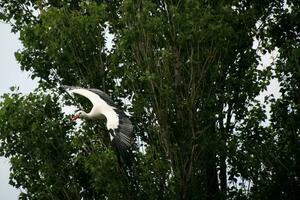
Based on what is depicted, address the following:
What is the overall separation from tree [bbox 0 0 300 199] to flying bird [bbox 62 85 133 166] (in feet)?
2.79

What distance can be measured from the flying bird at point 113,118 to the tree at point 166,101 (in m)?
0.85

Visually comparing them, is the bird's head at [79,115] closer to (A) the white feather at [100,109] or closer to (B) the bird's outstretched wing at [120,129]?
(A) the white feather at [100,109]

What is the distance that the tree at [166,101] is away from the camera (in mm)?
18938

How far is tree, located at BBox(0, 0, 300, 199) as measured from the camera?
18938mm

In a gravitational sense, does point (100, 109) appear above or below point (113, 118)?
above

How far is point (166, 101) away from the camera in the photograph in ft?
61.7

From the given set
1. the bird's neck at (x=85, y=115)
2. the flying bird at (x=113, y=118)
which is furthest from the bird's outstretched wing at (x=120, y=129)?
the bird's neck at (x=85, y=115)

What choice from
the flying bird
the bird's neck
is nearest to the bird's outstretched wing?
the flying bird

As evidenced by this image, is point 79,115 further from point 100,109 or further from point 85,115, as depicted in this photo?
point 100,109

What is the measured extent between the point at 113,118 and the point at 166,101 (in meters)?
2.20

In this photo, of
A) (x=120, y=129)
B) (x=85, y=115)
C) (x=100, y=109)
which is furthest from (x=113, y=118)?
(x=85, y=115)

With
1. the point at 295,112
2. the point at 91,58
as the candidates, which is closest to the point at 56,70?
the point at 91,58

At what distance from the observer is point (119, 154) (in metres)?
15.8

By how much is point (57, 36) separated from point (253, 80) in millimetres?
6063
